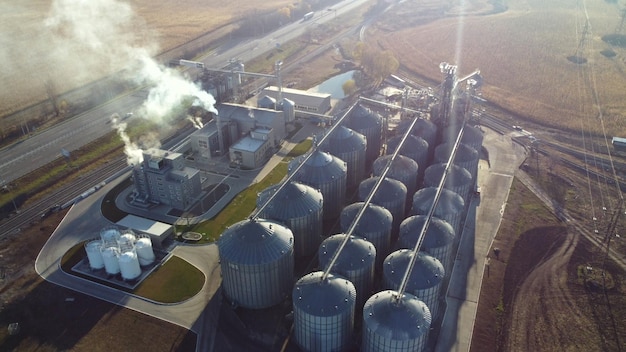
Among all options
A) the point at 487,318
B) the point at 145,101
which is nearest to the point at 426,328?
the point at 487,318

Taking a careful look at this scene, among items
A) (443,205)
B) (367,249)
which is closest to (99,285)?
(367,249)

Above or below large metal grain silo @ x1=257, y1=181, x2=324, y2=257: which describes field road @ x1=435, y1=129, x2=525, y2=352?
below

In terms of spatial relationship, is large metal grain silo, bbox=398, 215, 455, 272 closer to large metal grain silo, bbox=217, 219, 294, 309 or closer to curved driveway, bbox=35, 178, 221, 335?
large metal grain silo, bbox=217, 219, 294, 309

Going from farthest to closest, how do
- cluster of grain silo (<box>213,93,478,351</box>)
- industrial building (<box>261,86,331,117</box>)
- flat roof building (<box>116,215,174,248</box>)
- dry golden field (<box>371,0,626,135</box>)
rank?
dry golden field (<box>371,0,626,135</box>) < industrial building (<box>261,86,331,117</box>) < flat roof building (<box>116,215,174,248</box>) < cluster of grain silo (<box>213,93,478,351</box>)

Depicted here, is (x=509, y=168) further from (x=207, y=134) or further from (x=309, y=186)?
(x=207, y=134)

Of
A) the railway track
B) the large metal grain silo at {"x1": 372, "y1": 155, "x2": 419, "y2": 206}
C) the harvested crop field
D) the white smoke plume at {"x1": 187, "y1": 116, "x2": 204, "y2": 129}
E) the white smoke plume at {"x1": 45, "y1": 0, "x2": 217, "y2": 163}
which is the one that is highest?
the white smoke plume at {"x1": 45, "y1": 0, "x2": 217, "y2": 163}

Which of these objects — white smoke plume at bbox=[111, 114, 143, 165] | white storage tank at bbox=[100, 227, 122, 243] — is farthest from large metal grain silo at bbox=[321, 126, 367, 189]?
white storage tank at bbox=[100, 227, 122, 243]
